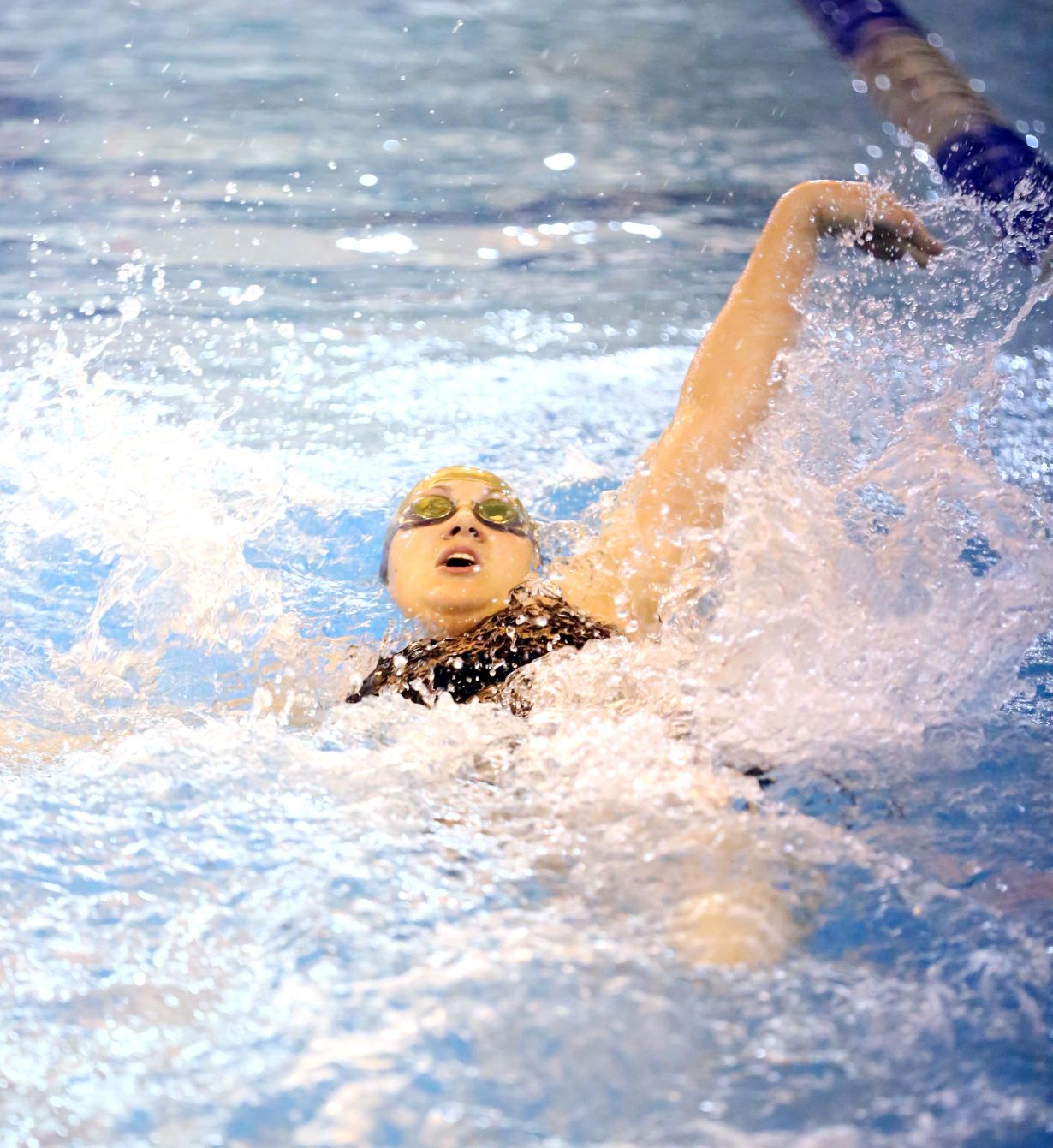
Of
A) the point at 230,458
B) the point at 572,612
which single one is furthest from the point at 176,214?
the point at 572,612

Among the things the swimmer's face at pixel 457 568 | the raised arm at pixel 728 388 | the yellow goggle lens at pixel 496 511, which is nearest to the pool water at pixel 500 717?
the raised arm at pixel 728 388

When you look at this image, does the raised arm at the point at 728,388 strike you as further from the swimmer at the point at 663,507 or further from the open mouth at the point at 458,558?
the open mouth at the point at 458,558

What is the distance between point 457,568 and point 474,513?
144 millimetres

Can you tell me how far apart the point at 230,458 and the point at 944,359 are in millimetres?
2293

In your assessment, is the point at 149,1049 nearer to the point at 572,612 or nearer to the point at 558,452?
the point at 572,612

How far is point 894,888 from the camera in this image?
1479mm

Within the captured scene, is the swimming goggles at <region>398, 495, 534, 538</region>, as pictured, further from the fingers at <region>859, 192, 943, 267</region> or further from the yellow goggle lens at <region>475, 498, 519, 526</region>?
the fingers at <region>859, 192, 943, 267</region>

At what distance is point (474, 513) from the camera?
2.24m

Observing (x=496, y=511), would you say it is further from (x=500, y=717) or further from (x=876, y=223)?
(x=876, y=223)

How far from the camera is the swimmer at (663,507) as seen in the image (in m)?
2.11

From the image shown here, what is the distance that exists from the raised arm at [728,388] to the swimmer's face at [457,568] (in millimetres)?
142

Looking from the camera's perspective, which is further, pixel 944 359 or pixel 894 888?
pixel 944 359

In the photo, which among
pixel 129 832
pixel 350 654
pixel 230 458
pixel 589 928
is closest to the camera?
pixel 589 928

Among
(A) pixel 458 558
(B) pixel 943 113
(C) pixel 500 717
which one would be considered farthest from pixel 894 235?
(B) pixel 943 113
